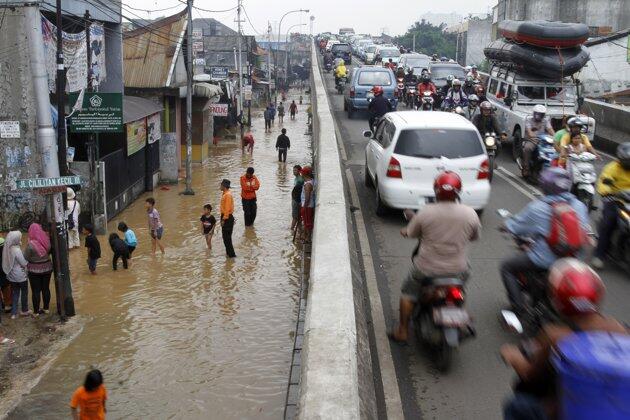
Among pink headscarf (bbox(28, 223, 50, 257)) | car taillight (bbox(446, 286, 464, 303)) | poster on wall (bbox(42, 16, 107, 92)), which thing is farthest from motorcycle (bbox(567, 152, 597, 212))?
poster on wall (bbox(42, 16, 107, 92))

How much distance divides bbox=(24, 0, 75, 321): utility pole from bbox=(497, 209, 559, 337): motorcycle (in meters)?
8.75

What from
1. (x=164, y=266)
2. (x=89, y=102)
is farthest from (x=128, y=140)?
(x=164, y=266)

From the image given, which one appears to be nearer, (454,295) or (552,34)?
(454,295)

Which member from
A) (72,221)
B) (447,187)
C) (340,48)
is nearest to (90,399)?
(447,187)

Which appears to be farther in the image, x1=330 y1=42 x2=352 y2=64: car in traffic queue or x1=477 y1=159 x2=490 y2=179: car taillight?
x1=330 y1=42 x2=352 y2=64: car in traffic queue

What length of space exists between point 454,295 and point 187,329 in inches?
303

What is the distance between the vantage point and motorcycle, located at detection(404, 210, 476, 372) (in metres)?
5.72

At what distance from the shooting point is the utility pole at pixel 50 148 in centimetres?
1229

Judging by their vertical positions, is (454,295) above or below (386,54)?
below

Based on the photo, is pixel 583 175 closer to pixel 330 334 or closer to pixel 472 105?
pixel 330 334

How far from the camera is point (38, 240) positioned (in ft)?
40.8

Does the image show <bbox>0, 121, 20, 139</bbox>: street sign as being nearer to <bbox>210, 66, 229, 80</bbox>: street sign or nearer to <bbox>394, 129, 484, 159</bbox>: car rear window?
<bbox>394, 129, 484, 159</bbox>: car rear window

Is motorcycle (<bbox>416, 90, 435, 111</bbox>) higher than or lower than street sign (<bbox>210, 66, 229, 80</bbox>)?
lower

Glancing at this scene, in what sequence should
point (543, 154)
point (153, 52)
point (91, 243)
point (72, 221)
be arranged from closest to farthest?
point (543, 154)
point (91, 243)
point (72, 221)
point (153, 52)
